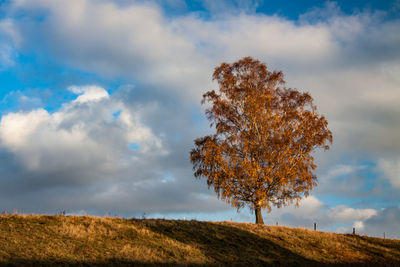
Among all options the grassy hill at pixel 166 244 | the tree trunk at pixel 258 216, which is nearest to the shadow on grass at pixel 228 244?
the grassy hill at pixel 166 244

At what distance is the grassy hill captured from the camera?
16344 millimetres

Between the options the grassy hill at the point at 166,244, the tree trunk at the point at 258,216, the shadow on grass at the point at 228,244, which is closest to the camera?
the grassy hill at the point at 166,244

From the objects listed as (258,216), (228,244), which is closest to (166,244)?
(228,244)

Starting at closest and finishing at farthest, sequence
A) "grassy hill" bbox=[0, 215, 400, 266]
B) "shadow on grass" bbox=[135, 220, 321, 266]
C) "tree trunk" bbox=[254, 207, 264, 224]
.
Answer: "grassy hill" bbox=[0, 215, 400, 266] < "shadow on grass" bbox=[135, 220, 321, 266] < "tree trunk" bbox=[254, 207, 264, 224]

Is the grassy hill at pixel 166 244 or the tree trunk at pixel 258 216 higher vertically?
the tree trunk at pixel 258 216

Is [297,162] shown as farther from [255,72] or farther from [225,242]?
[225,242]

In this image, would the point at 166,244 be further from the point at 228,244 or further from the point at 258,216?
the point at 258,216

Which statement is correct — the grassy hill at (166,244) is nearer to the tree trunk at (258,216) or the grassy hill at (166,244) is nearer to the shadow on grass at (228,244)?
the shadow on grass at (228,244)

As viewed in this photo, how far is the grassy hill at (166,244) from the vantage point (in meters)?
16.3

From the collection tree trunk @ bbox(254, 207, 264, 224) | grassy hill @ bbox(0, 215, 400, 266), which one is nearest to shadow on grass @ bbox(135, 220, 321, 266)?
grassy hill @ bbox(0, 215, 400, 266)

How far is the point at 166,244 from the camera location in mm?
20281

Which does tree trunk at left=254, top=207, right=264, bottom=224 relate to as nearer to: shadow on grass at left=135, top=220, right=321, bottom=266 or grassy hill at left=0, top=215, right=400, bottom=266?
grassy hill at left=0, top=215, right=400, bottom=266

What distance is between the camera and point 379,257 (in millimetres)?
27234

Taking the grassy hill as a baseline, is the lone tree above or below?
above
